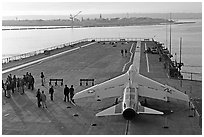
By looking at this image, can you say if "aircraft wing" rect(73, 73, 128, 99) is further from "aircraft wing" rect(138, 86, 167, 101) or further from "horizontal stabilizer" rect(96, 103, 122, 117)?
"horizontal stabilizer" rect(96, 103, 122, 117)

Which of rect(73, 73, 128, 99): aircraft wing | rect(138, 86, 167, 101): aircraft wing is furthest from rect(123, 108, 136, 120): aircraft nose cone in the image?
rect(73, 73, 128, 99): aircraft wing

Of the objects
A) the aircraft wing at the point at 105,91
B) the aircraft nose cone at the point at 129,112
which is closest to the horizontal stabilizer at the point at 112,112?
the aircraft nose cone at the point at 129,112

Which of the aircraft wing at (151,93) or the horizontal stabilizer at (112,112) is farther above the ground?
the aircraft wing at (151,93)

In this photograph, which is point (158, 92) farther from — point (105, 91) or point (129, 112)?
point (129, 112)

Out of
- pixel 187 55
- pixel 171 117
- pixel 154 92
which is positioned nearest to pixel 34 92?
pixel 154 92

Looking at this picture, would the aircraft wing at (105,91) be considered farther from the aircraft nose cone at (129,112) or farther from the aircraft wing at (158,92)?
the aircraft nose cone at (129,112)

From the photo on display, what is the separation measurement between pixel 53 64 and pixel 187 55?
148 ft

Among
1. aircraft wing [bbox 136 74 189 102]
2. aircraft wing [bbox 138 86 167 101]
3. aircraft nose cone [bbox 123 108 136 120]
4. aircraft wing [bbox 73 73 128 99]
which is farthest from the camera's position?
aircraft wing [bbox 73 73 128 99]

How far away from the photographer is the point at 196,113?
20.7 meters

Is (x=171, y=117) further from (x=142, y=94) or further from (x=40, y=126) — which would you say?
(x=40, y=126)

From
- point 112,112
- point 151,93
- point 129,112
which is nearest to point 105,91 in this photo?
point 151,93

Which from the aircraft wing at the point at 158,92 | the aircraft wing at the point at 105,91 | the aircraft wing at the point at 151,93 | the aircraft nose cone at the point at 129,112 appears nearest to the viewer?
the aircraft nose cone at the point at 129,112

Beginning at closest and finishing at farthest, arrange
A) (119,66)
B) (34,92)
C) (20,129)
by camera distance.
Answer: (20,129) < (34,92) < (119,66)

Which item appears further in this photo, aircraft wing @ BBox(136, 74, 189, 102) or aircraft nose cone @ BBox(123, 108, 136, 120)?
aircraft wing @ BBox(136, 74, 189, 102)
